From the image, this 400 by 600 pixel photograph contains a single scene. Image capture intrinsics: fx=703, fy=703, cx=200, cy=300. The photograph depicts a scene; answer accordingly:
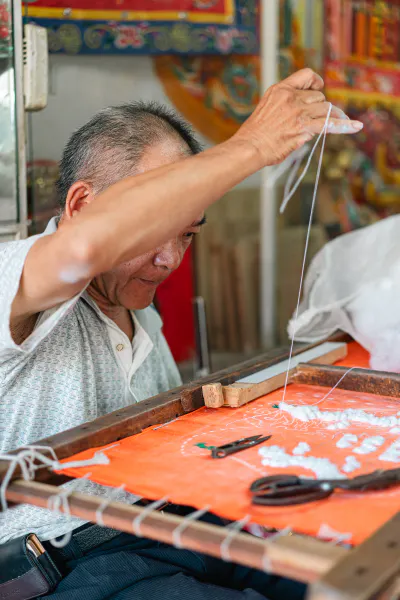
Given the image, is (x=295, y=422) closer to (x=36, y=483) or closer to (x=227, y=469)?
(x=227, y=469)

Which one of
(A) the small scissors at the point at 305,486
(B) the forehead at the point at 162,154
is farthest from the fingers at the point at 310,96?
(A) the small scissors at the point at 305,486

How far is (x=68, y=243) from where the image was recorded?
3.85ft

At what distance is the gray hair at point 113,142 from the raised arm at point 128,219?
31 cm

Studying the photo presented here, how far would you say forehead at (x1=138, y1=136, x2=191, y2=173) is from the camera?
154cm

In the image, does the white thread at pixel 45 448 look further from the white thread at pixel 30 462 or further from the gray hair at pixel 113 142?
the gray hair at pixel 113 142

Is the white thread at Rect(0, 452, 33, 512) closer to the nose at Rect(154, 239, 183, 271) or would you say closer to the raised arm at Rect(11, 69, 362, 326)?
the raised arm at Rect(11, 69, 362, 326)

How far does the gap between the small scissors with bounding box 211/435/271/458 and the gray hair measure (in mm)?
635

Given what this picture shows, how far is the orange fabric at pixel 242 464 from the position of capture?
3.30 feet

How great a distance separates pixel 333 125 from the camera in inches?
59.1

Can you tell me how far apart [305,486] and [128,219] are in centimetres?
52

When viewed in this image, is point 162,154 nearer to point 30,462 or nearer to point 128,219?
point 128,219

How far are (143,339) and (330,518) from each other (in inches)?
35.4

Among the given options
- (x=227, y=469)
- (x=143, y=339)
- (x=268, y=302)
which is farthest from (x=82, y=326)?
(x=268, y=302)

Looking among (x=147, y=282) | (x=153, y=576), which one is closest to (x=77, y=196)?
(x=147, y=282)
